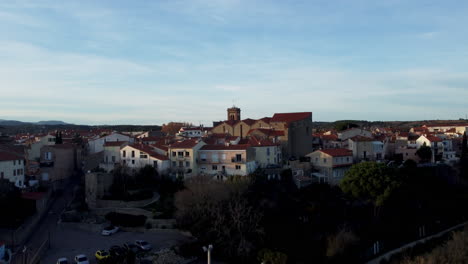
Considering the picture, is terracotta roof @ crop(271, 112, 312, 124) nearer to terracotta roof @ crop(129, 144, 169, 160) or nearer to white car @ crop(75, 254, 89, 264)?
terracotta roof @ crop(129, 144, 169, 160)

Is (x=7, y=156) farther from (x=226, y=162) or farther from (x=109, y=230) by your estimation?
(x=226, y=162)

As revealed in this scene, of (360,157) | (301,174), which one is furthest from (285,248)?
(360,157)

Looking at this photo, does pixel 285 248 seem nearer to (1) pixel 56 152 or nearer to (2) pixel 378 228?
(2) pixel 378 228

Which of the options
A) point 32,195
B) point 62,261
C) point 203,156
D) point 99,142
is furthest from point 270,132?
point 62,261

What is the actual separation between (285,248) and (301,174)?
15780 mm

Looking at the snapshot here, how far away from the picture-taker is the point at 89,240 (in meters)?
33.0

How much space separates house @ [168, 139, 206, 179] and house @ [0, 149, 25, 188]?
1479 cm

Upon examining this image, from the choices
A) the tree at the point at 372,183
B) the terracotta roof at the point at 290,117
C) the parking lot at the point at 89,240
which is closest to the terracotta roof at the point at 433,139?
the terracotta roof at the point at 290,117

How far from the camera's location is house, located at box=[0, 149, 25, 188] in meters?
39.3

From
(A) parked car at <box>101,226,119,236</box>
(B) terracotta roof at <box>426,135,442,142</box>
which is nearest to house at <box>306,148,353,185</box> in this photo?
(B) terracotta roof at <box>426,135,442,142</box>

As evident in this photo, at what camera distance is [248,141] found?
161ft

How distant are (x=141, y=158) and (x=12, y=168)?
40.0ft

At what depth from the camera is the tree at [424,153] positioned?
5600cm

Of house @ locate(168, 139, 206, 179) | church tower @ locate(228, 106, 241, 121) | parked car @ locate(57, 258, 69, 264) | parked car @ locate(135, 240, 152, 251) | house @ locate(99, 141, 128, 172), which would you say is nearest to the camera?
parked car @ locate(57, 258, 69, 264)
